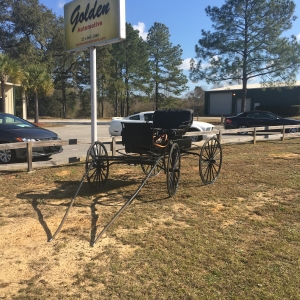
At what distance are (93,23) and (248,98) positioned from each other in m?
47.3

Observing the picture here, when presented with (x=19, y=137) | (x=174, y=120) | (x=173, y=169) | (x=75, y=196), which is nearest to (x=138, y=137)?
(x=173, y=169)

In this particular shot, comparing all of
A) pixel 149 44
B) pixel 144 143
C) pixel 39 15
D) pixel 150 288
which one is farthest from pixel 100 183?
pixel 39 15

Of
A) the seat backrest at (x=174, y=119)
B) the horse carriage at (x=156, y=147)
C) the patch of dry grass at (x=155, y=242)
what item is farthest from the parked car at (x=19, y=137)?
the seat backrest at (x=174, y=119)

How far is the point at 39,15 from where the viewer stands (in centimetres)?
4672

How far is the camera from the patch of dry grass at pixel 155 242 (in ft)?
10.3

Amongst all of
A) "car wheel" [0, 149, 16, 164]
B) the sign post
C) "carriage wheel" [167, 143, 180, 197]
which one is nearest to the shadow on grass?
"carriage wheel" [167, 143, 180, 197]

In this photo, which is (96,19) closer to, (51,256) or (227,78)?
(51,256)

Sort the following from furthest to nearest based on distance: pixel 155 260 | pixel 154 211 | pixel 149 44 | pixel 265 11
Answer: pixel 149 44
pixel 265 11
pixel 154 211
pixel 155 260

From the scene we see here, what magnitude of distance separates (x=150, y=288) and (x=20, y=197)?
3.82m

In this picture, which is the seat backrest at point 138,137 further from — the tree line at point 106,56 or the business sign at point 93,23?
the tree line at point 106,56

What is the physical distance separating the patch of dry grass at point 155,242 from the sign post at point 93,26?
3.67 metres

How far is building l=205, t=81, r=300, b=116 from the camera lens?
49.0 metres

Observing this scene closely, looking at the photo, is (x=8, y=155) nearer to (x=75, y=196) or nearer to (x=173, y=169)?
(x=75, y=196)

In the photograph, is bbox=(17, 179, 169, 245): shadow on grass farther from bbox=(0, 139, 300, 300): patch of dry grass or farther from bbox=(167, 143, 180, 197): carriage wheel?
bbox=(167, 143, 180, 197): carriage wheel
